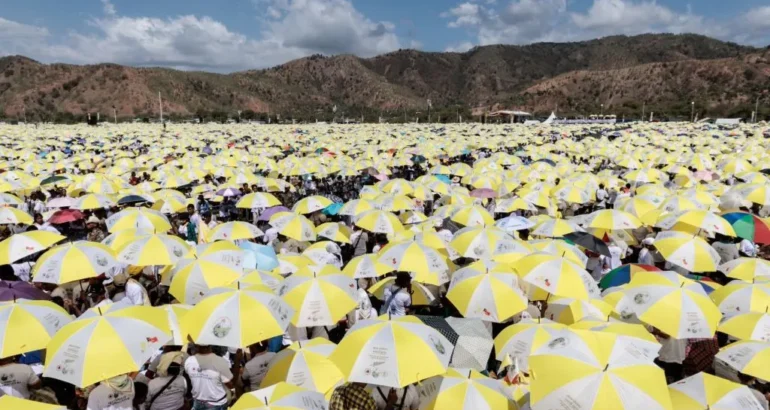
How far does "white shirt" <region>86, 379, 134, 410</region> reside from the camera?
4281mm

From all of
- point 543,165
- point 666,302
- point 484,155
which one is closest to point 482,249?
point 666,302

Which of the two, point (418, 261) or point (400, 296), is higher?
point (418, 261)

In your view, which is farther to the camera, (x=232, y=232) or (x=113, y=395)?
(x=232, y=232)

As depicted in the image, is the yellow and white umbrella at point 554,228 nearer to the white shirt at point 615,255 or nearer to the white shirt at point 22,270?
the white shirt at point 615,255

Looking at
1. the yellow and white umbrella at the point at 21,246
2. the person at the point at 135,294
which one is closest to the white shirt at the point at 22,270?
the yellow and white umbrella at the point at 21,246

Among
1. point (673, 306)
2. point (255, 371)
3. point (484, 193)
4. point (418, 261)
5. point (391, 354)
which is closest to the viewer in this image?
point (391, 354)

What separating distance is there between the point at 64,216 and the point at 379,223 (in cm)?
662

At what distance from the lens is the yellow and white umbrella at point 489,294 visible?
5586 millimetres

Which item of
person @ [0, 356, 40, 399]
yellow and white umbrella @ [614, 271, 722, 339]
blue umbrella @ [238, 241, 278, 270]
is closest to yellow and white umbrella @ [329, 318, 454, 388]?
yellow and white umbrella @ [614, 271, 722, 339]

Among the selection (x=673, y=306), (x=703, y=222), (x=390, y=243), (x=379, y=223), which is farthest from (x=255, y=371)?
(x=703, y=222)

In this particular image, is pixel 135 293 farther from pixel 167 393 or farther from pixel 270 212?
pixel 270 212

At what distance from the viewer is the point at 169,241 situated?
283 inches

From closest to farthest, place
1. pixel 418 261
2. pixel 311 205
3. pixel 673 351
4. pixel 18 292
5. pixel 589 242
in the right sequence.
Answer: pixel 673 351 < pixel 18 292 < pixel 418 261 < pixel 589 242 < pixel 311 205

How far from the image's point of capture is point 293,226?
884 centimetres
